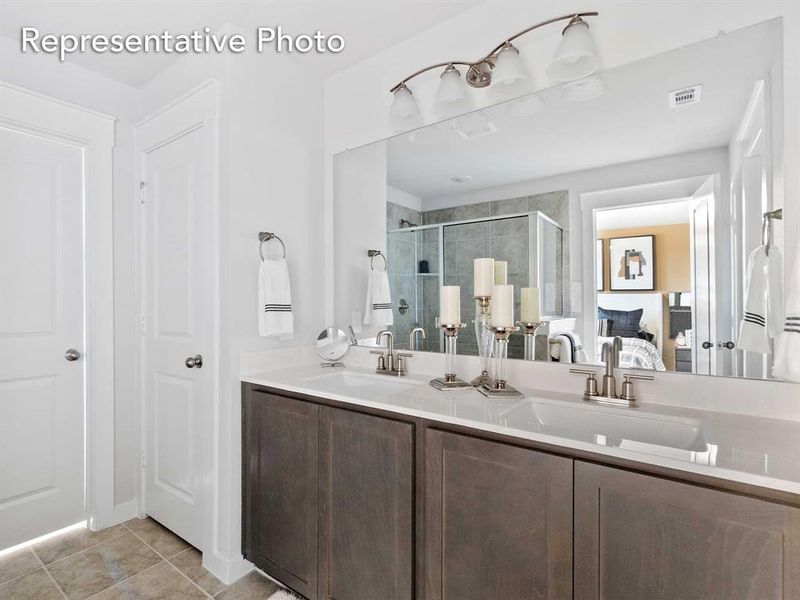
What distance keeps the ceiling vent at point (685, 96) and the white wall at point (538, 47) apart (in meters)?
0.15

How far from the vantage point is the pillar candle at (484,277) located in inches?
62.9

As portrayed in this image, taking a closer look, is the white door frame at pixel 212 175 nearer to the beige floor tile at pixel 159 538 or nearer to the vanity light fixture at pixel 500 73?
the beige floor tile at pixel 159 538

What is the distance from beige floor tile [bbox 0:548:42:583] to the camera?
180 centimetres

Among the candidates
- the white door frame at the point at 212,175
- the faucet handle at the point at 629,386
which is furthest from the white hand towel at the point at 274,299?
the faucet handle at the point at 629,386

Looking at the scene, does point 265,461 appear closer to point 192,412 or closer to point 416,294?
point 192,412

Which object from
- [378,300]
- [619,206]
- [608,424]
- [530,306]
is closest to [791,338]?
[608,424]

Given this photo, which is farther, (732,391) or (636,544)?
(732,391)

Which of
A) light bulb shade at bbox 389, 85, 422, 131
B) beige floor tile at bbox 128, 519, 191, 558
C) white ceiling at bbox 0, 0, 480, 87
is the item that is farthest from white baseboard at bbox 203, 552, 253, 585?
white ceiling at bbox 0, 0, 480, 87

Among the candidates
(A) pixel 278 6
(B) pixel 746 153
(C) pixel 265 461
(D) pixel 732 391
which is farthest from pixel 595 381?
(A) pixel 278 6

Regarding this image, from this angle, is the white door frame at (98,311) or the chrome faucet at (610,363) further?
the white door frame at (98,311)

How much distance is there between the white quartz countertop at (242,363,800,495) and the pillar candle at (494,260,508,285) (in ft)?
1.45

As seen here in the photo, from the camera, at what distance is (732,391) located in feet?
4.06

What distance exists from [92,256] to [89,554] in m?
1.49

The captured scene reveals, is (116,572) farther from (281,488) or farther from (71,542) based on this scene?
(281,488)
